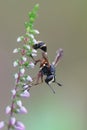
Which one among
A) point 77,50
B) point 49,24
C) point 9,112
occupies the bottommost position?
point 9,112

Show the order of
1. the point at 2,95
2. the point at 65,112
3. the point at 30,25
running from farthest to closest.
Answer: the point at 2,95
the point at 65,112
the point at 30,25

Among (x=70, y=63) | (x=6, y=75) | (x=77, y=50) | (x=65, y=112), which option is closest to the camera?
(x=65, y=112)

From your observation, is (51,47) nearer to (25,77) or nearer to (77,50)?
(77,50)

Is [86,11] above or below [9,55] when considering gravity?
above

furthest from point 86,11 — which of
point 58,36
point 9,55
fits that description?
point 9,55

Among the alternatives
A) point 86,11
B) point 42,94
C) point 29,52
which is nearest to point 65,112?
point 42,94

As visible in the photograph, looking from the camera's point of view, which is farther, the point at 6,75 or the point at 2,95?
the point at 6,75

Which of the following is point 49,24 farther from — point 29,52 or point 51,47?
point 29,52
